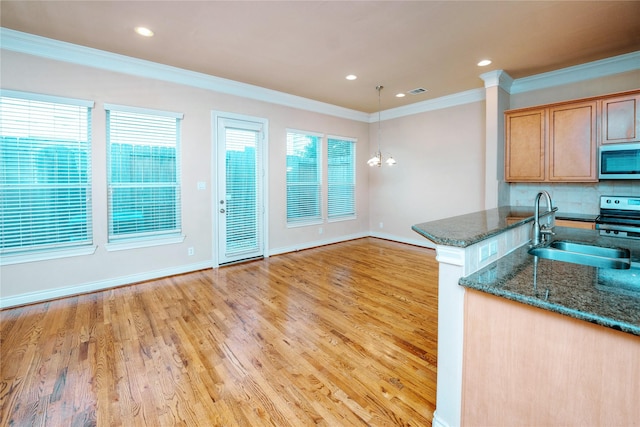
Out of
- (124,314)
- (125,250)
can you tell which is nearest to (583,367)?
(124,314)

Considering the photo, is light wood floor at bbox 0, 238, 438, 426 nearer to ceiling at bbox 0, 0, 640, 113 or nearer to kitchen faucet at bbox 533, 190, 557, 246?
kitchen faucet at bbox 533, 190, 557, 246

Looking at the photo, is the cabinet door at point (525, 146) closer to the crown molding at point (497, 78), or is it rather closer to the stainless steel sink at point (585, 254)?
the crown molding at point (497, 78)

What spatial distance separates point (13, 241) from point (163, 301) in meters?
1.71

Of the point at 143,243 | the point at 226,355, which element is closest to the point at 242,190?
the point at 143,243

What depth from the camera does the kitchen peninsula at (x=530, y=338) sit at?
1020mm

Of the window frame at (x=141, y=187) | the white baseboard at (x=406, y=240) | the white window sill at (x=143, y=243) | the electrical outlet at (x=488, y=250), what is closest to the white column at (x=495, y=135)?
the white baseboard at (x=406, y=240)

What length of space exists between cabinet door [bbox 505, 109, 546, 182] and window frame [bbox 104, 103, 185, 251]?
188 inches

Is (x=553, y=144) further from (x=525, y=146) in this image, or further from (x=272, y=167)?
(x=272, y=167)

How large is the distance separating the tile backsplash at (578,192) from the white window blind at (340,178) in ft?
10.5

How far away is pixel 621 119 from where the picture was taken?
3.46 meters

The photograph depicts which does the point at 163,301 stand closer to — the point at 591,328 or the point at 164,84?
the point at 164,84

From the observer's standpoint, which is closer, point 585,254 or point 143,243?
point 585,254

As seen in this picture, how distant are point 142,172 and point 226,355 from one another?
285cm

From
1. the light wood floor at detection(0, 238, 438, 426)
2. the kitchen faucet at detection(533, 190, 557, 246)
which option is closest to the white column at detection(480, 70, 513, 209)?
the light wood floor at detection(0, 238, 438, 426)
